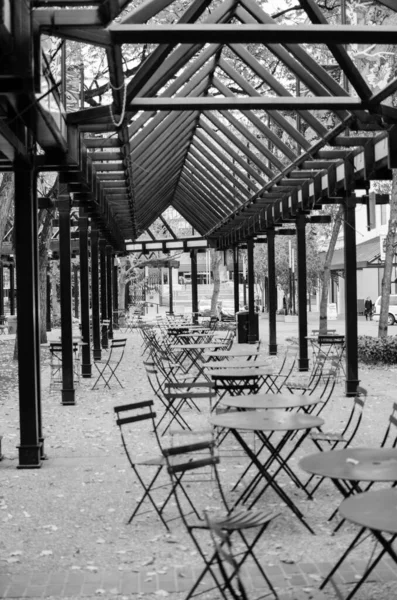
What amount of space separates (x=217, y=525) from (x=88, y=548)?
1871 mm

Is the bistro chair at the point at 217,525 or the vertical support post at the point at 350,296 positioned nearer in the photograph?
the bistro chair at the point at 217,525

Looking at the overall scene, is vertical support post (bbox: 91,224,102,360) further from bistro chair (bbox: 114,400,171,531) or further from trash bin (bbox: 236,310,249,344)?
bistro chair (bbox: 114,400,171,531)

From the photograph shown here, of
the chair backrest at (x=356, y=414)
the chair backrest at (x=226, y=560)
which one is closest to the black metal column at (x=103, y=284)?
the chair backrest at (x=356, y=414)

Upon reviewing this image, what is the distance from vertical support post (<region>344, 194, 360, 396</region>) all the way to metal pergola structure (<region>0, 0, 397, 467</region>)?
0.02m

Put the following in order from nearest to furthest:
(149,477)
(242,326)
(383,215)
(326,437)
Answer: (326,437), (149,477), (242,326), (383,215)

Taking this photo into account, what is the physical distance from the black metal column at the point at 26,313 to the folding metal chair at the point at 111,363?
6.02m

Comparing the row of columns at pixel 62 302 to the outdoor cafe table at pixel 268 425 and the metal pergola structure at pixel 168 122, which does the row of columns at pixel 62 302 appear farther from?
the outdoor cafe table at pixel 268 425

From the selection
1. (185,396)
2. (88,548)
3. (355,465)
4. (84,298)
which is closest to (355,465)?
(355,465)

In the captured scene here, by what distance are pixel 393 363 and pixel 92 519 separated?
1270 centimetres

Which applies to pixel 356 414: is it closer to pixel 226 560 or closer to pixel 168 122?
pixel 168 122

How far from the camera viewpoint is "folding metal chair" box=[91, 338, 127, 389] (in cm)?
1523

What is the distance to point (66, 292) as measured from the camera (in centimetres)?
1228

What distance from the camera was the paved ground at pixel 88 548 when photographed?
5.04 metres

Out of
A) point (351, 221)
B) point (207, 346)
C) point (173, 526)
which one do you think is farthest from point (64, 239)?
point (173, 526)
